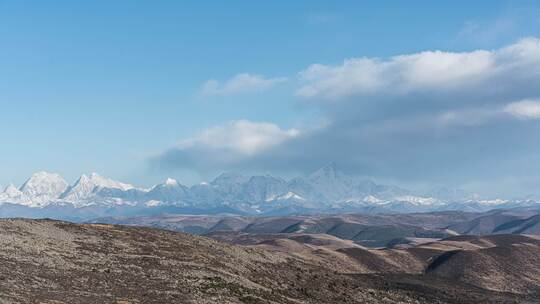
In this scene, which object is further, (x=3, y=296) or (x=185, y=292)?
(x=185, y=292)

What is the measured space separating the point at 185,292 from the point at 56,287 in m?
13.3

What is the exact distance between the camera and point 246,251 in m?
102

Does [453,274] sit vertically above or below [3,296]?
below

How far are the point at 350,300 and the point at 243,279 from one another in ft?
50.9

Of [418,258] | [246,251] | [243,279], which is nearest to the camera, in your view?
[243,279]

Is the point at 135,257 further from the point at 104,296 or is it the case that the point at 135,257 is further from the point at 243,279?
the point at 104,296

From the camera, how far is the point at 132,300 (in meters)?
54.6

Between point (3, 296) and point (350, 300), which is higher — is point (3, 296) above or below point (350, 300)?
above

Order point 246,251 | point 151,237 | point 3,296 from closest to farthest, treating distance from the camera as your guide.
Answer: point 3,296
point 151,237
point 246,251

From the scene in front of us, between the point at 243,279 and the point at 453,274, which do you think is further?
the point at 453,274

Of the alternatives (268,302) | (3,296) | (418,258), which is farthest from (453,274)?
(3,296)

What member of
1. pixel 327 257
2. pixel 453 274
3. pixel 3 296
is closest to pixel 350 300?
pixel 3 296

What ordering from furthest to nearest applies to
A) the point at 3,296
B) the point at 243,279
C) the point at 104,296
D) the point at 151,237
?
the point at 151,237 < the point at 243,279 < the point at 104,296 < the point at 3,296

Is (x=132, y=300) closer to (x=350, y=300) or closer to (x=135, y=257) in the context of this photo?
(x=135, y=257)
